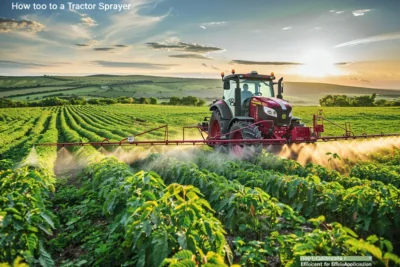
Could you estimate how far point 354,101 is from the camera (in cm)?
3644

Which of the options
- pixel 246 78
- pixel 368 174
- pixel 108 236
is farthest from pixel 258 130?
pixel 108 236

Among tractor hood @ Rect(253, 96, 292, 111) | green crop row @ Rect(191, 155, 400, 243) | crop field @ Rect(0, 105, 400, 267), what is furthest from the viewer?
tractor hood @ Rect(253, 96, 292, 111)

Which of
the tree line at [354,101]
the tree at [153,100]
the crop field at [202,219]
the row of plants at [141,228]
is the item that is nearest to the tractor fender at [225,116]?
the crop field at [202,219]

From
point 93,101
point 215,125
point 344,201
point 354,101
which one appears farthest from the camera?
point 93,101

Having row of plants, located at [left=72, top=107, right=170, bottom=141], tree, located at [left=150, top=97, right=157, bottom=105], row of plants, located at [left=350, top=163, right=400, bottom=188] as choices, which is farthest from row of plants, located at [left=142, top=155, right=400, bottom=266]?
tree, located at [left=150, top=97, right=157, bottom=105]

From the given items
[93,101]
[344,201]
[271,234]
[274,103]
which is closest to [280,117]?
[274,103]

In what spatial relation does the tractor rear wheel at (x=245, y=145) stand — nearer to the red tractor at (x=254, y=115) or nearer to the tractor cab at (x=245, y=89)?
the red tractor at (x=254, y=115)

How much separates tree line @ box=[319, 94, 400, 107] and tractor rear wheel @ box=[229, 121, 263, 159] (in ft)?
81.9

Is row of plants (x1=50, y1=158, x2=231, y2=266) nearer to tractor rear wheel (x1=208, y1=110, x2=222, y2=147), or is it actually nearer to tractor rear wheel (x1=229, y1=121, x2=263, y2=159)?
tractor rear wheel (x1=229, y1=121, x2=263, y2=159)

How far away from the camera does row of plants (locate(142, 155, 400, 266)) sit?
3.00 meters

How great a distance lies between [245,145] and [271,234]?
16.9 ft

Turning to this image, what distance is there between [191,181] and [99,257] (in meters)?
2.51

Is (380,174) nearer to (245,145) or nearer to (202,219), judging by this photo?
(245,145)

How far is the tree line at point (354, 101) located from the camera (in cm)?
3259
